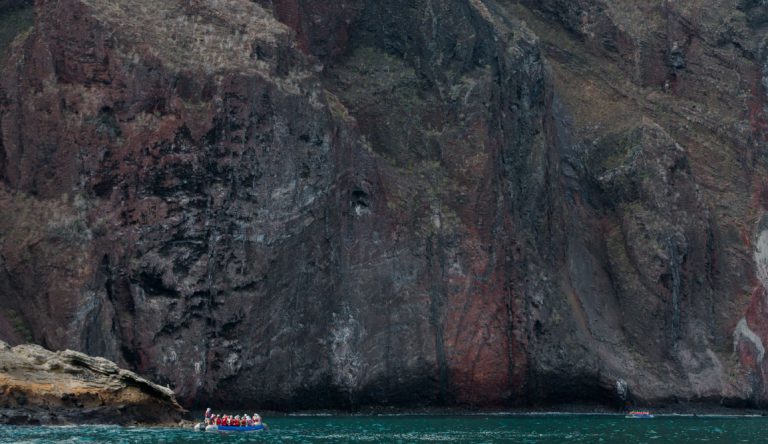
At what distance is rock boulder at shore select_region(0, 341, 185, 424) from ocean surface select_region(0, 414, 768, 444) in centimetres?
82

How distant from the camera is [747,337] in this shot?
112 m

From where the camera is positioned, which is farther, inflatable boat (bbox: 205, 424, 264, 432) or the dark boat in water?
the dark boat in water

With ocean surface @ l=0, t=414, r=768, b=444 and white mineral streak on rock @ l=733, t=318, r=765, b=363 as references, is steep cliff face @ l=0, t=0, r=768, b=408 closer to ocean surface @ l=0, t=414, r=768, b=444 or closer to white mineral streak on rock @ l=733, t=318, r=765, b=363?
white mineral streak on rock @ l=733, t=318, r=765, b=363

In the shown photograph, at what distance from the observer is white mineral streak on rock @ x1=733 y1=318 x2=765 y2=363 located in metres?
111

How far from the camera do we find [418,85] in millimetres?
109125

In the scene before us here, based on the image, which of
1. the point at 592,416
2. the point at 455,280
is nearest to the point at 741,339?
the point at 592,416

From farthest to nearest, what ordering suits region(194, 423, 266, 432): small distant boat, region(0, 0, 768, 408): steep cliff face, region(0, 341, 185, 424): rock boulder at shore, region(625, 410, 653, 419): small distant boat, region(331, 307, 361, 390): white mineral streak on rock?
region(625, 410, 653, 419): small distant boat < region(331, 307, 361, 390): white mineral streak on rock < region(0, 0, 768, 408): steep cliff face < region(194, 423, 266, 432): small distant boat < region(0, 341, 185, 424): rock boulder at shore

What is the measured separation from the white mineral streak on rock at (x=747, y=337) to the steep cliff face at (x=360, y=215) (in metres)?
0.17

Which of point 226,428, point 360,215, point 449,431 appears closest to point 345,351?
point 360,215

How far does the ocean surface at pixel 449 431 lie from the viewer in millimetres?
69438

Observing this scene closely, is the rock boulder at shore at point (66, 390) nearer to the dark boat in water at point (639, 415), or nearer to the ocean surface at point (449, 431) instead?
the ocean surface at point (449, 431)

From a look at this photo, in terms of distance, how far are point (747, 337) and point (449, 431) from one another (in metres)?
38.5

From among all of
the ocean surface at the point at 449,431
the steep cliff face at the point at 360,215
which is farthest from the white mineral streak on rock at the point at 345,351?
the ocean surface at the point at 449,431

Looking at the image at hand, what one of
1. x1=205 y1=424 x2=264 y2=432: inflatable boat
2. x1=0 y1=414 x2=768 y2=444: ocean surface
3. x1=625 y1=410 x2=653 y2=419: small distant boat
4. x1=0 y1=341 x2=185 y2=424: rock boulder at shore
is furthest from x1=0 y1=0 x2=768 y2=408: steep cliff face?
x1=0 y1=341 x2=185 y2=424: rock boulder at shore
